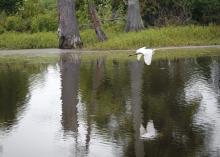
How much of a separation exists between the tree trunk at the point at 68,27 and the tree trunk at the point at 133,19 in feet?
10.1

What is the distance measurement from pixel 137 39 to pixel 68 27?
11.8ft

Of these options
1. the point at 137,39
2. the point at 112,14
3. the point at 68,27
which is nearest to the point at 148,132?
the point at 137,39

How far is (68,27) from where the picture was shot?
92.2 ft

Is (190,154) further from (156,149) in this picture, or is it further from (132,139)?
(132,139)

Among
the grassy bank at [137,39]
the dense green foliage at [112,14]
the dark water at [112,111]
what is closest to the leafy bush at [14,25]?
the dense green foliage at [112,14]

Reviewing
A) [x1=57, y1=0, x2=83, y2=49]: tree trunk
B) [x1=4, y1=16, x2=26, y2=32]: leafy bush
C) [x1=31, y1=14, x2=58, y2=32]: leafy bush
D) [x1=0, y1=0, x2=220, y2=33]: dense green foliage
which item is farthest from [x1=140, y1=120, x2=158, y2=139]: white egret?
[x1=4, y1=16, x2=26, y2=32]: leafy bush

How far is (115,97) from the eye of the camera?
13.3m

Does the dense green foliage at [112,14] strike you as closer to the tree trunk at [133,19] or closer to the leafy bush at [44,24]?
the leafy bush at [44,24]

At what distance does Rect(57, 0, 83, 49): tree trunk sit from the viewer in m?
28.0

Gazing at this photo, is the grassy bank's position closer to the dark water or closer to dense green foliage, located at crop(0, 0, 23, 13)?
dense green foliage, located at crop(0, 0, 23, 13)

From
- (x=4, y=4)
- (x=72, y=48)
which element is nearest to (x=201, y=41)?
(x=72, y=48)

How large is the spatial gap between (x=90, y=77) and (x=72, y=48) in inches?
436

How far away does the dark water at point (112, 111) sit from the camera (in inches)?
345

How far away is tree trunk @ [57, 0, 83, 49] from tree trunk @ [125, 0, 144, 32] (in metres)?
3.08
